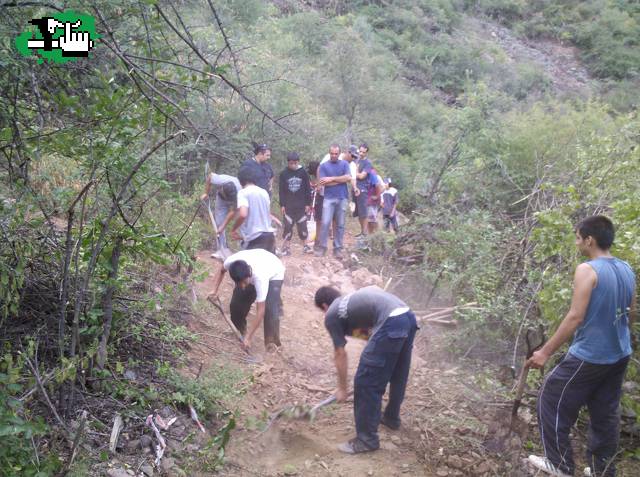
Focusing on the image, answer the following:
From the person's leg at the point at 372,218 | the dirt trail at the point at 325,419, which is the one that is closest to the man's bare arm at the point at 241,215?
the dirt trail at the point at 325,419

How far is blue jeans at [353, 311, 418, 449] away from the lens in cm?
436

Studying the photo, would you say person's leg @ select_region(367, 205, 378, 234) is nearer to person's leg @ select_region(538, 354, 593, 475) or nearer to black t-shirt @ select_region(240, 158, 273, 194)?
black t-shirt @ select_region(240, 158, 273, 194)

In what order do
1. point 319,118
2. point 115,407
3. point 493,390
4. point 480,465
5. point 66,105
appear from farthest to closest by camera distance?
point 319,118 < point 493,390 < point 480,465 < point 115,407 < point 66,105

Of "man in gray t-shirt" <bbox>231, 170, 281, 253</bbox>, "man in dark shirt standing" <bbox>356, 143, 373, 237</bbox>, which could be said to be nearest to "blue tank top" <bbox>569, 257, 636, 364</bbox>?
"man in gray t-shirt" <bbox>231, 170, 281, 253</bbox>

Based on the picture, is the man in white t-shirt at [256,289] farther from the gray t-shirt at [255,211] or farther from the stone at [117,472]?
the stone at [117,472]

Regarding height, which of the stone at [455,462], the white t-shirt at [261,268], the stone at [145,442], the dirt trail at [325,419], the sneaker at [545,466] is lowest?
the dirt trail at [325,419]

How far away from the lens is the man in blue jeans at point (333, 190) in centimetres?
898

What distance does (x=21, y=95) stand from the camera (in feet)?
12.3

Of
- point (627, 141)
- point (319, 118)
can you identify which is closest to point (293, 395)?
point (627, 141)

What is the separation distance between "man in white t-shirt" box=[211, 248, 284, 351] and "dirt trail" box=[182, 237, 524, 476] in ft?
0.64

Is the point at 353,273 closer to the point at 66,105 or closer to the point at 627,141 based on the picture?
the point at 627,141

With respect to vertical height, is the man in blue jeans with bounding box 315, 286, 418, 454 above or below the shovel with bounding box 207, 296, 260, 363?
above

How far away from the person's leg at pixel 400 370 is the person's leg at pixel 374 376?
55mm

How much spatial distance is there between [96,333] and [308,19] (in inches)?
732
